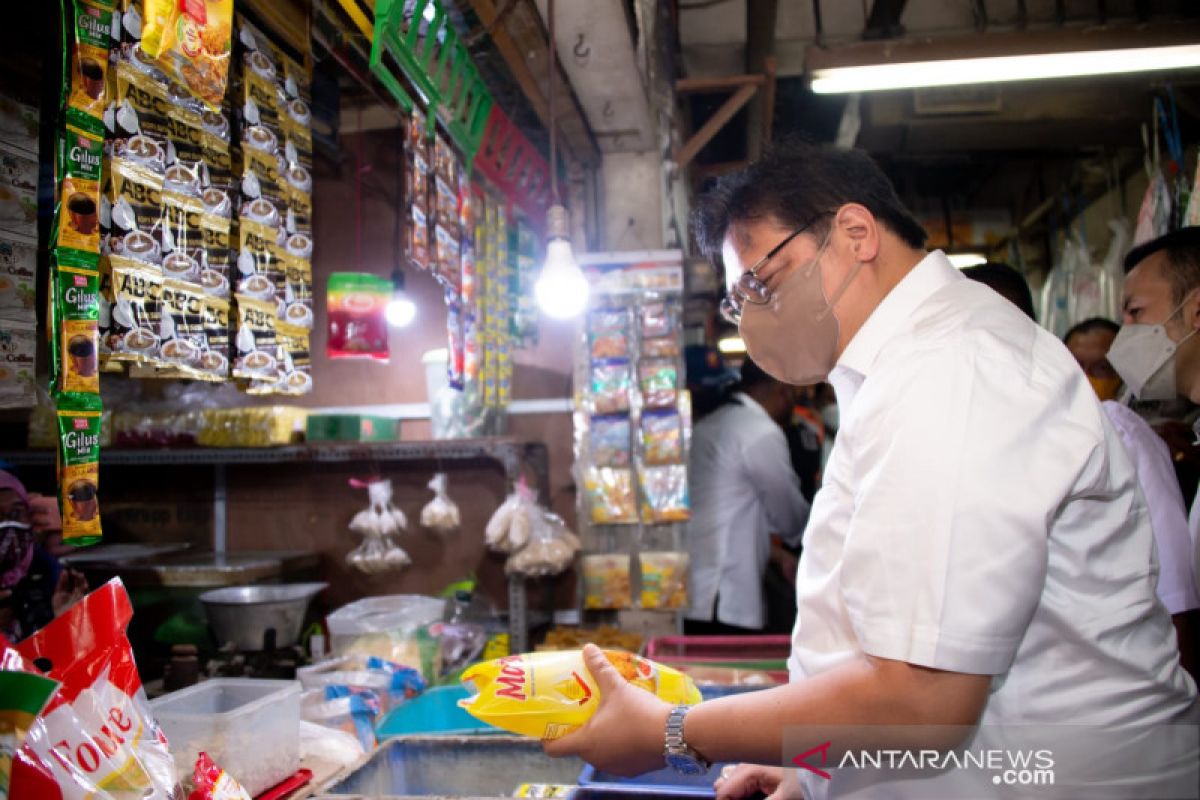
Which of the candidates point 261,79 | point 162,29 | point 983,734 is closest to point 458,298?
point 261,79

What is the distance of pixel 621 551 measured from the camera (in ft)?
11.9

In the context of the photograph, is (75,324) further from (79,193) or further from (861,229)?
(861,229)

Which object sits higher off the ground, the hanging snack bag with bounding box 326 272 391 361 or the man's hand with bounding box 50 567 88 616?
the hanging snack bag with bounding box 326 272 391 361

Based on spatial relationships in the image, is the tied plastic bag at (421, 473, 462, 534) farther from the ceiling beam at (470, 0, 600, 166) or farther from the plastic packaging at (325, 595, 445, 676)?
the ceiling beam at (470, 0, 600, 166)

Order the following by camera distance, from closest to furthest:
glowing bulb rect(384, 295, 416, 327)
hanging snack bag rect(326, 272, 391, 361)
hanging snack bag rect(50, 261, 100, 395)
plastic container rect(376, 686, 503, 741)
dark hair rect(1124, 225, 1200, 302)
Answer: hanging snack bag rect(50, 261, 100, 395) → dark hair rect(1124, 225, 1200, 302) → plastic container rect(376, 686, 503, 741) → hanging snack bag rect(326, 272, 391, 361) → glowing bulb rect(384, 295, 416, 327)

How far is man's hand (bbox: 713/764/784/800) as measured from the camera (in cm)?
156

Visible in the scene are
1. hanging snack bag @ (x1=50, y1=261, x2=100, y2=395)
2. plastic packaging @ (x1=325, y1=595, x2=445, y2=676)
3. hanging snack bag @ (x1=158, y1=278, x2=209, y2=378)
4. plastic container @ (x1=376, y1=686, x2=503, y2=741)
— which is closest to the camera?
hanging snack bag @ (x1=50, y1=261, x2=100, y2=395)

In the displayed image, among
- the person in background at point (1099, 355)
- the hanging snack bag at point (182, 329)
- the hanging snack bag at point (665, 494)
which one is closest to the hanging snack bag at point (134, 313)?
the hanging snack bag at point (182, 329)

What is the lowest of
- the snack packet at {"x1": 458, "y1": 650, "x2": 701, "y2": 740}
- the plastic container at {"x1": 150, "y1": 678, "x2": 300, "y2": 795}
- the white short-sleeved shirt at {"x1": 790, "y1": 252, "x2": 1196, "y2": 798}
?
the plastic container at {"x1": 150, "y1": 678, "x2": 300, "y2": 795}

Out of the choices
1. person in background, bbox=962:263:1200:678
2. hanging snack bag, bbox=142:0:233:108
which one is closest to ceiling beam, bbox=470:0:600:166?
hanging snack bag, bbox=142:0:233:108

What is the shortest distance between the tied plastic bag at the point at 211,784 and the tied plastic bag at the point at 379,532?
2.52 meters

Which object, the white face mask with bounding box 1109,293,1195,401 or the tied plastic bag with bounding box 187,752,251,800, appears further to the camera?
the white face mask with bounding box 1109,293,1195,401

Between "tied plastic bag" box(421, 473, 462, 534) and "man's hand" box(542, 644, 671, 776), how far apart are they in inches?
98.0

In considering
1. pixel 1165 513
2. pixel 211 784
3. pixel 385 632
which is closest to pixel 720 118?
pixel 1165 513
